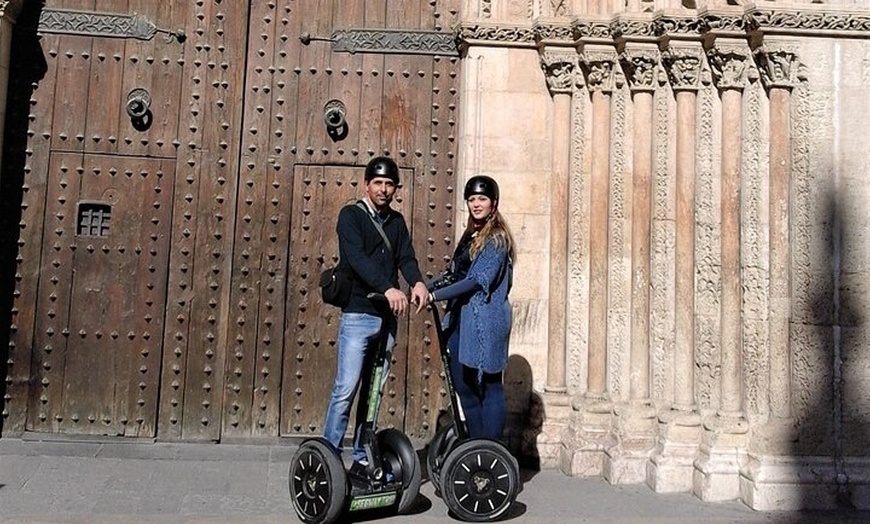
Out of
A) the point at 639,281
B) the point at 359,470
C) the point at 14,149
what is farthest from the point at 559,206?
the point at 14,149

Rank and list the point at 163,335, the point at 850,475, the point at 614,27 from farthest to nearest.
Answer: the point at 163,335, the point at 614,27, the point at 850,475

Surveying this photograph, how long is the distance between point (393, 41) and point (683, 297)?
8.50 ft

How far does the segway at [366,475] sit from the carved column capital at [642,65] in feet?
7.65

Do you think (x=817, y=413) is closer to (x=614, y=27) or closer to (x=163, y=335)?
(x=614, y=27)

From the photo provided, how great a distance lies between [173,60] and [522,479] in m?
3.55

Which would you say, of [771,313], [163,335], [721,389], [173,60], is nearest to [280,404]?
[163,335]

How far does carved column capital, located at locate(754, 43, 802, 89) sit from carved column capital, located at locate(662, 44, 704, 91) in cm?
39

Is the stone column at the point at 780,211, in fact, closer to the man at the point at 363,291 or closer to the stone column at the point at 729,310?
the stone column at the point at 729,310

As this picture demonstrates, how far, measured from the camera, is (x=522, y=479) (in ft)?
15.2

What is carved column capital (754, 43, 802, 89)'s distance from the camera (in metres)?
4.38

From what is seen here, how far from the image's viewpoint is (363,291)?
3.71 meters

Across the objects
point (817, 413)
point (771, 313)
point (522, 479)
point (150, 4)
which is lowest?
point (522, 479)

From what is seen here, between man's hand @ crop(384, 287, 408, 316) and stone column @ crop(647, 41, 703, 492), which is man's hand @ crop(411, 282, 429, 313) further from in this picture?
stone column @ crop(647, 41, 703, 492)

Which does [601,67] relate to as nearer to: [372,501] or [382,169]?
[382,169]
